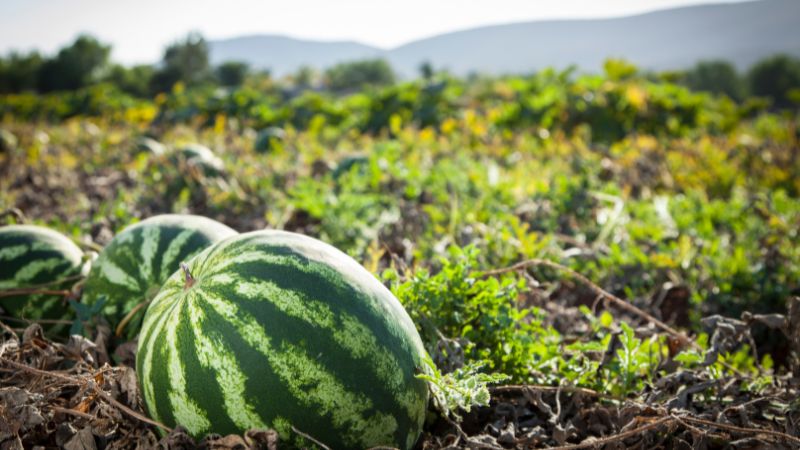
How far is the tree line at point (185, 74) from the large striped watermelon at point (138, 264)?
27.7 m

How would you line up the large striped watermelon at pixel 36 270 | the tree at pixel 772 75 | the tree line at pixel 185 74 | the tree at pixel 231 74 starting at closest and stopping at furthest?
the large striped watermelon at pixel 36 270
the tree line at pixel 185 74
the tree at pixel 231 74
the tree at pixel 772 75

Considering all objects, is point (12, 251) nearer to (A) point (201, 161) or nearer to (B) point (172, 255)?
(B) point (172, 255)

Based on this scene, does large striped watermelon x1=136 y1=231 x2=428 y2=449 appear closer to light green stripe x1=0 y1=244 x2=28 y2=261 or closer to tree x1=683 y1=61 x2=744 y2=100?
light green stripe x1=0 y1=244 x2=28 y2=261

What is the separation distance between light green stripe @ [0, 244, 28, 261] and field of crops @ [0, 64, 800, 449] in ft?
0.89

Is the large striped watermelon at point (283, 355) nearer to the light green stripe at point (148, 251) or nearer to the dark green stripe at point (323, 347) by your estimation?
the dark green stripe at point (323, 347)

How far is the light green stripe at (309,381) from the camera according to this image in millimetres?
1456

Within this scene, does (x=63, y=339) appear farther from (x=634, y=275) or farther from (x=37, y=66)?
(x=37, y=66)

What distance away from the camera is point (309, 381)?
146cm

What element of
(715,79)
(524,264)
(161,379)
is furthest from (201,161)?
(715,79)

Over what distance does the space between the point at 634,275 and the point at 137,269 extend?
2.64 meters

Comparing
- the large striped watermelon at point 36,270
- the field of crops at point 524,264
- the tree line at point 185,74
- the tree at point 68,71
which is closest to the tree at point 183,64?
the tree line at point 185,74

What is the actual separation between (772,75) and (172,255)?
5792cm

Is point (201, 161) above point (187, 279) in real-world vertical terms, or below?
below

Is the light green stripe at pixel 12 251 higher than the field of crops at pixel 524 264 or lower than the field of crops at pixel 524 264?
higher
